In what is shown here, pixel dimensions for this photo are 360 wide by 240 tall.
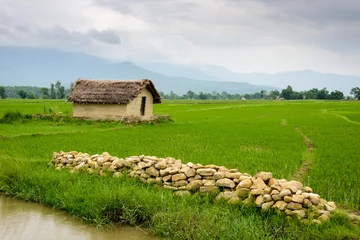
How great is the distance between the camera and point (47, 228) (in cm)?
610

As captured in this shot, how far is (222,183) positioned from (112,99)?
19.8 metres

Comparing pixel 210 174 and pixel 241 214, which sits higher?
pixel 210 174

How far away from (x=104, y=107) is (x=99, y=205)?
20160mm

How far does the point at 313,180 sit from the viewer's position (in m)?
8.58

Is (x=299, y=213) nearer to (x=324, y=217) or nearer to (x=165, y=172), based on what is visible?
(x=324, y=217)

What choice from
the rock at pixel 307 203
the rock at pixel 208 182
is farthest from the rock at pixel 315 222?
the rock at pixel 208 182

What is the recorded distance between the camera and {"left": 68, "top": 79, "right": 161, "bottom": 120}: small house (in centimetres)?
2552

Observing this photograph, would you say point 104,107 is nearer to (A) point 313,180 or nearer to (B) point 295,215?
(A) point 313,180

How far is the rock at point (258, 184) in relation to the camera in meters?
6.40

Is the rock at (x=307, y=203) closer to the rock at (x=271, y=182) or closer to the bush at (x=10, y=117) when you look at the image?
the rock at (x=271, y=182)

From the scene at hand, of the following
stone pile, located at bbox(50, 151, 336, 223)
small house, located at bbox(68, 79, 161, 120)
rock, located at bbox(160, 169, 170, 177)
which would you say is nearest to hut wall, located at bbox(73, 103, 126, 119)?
small house, located at bbox(68, 79, 161, 120)

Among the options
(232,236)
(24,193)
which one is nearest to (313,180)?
(232,236)

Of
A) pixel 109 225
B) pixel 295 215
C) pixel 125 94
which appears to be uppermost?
pixel 125 94

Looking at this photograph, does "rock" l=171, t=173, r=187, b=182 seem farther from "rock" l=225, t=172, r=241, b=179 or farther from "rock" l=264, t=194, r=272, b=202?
"rock" l=264, t=194, r=272, b=202
